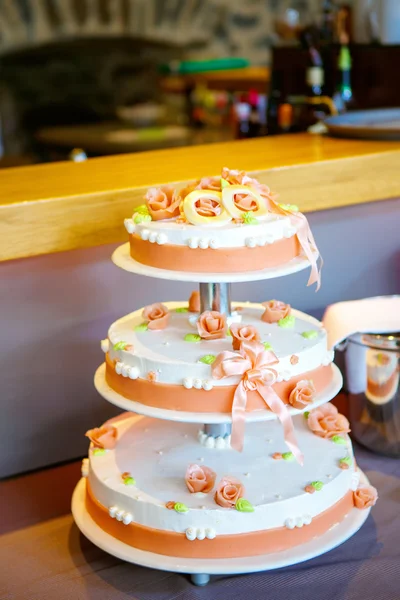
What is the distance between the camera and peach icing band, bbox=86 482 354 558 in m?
1.20

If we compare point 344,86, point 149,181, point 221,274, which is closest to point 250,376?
point 221,274

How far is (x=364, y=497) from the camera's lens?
1.33m

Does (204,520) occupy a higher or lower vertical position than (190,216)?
lower

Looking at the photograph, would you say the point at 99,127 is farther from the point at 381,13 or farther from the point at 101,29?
the point at 381,13

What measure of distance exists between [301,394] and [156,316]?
274 millimetres

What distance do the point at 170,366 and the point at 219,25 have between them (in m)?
5.11

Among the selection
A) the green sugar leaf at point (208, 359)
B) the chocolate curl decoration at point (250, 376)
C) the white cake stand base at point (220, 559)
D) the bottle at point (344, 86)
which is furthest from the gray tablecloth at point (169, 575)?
the bottle at point (344, 86)

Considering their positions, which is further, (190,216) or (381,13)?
(381,13)

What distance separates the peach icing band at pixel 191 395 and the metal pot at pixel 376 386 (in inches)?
15.5

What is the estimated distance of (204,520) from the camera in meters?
1.19

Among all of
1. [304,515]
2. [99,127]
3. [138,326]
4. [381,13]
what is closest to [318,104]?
[381,13]

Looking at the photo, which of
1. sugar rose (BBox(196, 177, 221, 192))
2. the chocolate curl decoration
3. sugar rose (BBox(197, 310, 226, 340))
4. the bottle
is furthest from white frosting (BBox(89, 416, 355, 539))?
the bottle

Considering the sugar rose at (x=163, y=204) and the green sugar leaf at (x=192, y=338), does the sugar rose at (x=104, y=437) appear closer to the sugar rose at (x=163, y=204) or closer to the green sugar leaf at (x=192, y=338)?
the green sugar leaf at (x=192, y=338)

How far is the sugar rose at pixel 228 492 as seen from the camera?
3.87ft
